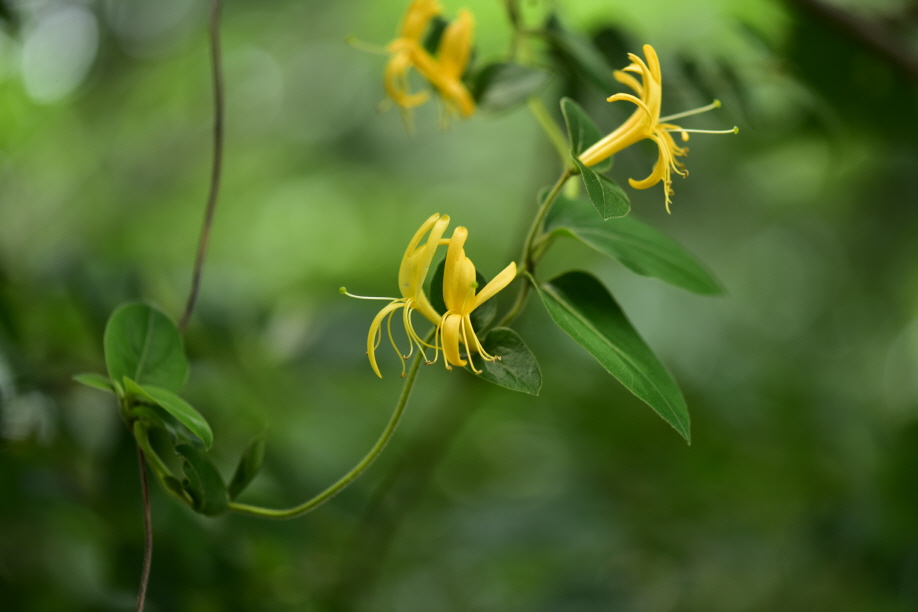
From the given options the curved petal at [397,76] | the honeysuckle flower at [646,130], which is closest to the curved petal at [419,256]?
the honeysuckle flower at [646,130]

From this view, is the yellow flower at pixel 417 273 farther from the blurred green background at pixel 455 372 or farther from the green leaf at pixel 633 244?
the blurred green background at pixel 455 372

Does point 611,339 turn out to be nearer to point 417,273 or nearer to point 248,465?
point 417,273

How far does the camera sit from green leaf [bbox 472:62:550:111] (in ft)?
1.73

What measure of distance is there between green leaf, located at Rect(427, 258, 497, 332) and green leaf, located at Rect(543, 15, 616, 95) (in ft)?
0.78

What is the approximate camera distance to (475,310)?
0.36 meters

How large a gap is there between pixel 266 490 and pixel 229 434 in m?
0.12

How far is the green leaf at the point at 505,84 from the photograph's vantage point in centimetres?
53

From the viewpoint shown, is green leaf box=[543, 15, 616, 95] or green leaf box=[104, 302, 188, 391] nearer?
green leaf box=[104, 302, 188, 391]

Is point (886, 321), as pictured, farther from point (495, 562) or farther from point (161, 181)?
point (161, 181)

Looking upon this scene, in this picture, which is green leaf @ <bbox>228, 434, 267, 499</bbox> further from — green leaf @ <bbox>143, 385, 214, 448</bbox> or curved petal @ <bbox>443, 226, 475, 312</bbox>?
curved petal @ <bbox>443, 226, 475, 312</bbox>

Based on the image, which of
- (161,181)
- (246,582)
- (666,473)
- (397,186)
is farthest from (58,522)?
(397,186)

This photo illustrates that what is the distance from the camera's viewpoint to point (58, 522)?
74 cm

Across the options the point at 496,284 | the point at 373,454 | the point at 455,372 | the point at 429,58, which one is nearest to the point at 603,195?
the point at 496,284

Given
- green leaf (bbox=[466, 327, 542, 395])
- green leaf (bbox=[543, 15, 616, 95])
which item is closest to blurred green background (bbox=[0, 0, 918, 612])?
green leaf (bbox=[543, 15, 616, 95])
